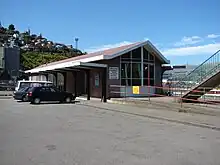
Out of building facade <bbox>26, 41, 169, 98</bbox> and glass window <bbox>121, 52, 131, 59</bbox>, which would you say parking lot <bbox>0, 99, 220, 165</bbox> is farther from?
glass window <bbox>121, 52, 131, 59</bbox>

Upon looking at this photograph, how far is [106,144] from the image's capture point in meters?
8.91

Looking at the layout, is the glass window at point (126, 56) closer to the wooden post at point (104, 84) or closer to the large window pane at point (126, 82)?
the large window pane at point (126, 82)

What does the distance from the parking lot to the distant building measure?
2190 inches

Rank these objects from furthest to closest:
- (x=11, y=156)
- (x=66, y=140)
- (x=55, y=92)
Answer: (x=55, y=92) < (x=66, y=140) < (x=11, y=156)

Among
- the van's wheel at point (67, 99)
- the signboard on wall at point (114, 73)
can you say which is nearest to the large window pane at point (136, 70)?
the signboard on wall at point (114, 73)

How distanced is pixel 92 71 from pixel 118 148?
22.7 m

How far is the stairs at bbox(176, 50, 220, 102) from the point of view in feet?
66.8

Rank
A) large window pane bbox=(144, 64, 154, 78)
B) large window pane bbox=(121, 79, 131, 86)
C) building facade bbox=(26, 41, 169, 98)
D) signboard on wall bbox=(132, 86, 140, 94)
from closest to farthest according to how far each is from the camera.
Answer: signboard on wall bbox=(132, 86, 140, 94)
building facade bbox=(26, 41, 169, 98)
large window pane bbox=(121, 79, 131, 86)
large window pane bbox=(144, 64, 154, 78)

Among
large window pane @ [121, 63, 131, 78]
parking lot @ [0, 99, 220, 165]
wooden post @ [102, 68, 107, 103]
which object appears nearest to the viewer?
parking lot @ [0, 99, 220, 165]

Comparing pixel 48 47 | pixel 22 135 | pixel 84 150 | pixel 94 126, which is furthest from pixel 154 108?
pixel 48 47

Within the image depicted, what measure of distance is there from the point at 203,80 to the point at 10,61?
55.2 m

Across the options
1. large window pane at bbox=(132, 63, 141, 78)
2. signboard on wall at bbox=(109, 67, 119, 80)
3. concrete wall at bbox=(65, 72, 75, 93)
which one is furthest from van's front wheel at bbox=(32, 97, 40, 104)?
concrete wall at bbox=(65, 72, 75, 93)

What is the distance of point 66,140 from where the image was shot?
943 cm

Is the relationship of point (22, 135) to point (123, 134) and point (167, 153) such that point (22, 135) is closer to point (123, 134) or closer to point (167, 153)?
point (123, 134)
